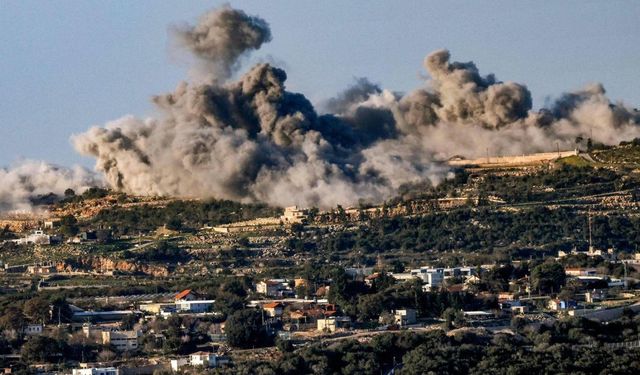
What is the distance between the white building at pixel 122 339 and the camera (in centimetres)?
9269

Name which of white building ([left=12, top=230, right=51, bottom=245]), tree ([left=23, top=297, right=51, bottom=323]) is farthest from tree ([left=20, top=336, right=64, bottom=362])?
white building ([left=12, top=230, right=51, bottom=245])

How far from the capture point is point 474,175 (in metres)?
124

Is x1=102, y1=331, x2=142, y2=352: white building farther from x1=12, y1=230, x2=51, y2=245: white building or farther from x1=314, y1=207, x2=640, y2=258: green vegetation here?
x1=12, y1=230, x2=51, y2=245: white building

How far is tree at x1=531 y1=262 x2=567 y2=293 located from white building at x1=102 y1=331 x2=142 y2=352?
1700 centimetres

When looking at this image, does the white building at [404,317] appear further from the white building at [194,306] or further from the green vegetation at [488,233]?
the green vegetation at [488,233]

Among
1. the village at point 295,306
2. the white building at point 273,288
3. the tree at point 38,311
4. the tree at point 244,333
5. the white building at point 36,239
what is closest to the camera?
the tree at point 244,333

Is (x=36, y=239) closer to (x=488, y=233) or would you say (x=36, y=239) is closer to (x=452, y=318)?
(x=488, y=233)

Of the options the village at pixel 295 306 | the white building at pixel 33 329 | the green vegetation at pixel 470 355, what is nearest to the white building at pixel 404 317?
the village at pixel 295 306

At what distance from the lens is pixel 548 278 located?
4058 inches

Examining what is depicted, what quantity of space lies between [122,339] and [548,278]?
18586mm

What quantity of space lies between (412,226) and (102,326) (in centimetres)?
2443

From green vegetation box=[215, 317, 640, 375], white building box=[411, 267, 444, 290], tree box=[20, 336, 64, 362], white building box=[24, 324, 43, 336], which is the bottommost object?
green vegetation box=[215, 317, 640, 375]

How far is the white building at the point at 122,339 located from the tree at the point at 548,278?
17.0 meters

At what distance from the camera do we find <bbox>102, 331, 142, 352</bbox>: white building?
92688 millimetres
